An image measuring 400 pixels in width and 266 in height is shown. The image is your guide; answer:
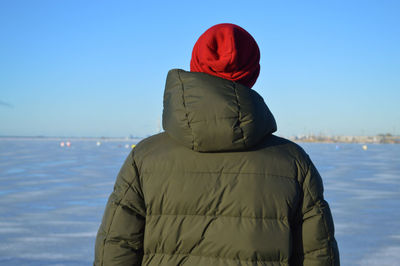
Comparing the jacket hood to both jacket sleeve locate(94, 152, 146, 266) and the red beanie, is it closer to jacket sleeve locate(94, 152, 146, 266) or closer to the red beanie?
the red beanie

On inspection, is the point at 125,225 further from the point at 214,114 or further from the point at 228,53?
the point at 228,53

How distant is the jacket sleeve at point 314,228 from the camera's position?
4.61 ft

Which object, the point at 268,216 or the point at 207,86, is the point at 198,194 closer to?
the point at 268,216

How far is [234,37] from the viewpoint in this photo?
139 cm

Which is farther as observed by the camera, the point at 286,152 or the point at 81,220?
the point at 81,220

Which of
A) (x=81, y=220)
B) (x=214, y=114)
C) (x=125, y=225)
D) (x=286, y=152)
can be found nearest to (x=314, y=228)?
(x=286, y=152)

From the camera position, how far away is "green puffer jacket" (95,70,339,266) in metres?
1.32

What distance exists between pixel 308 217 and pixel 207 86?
21.3 inches

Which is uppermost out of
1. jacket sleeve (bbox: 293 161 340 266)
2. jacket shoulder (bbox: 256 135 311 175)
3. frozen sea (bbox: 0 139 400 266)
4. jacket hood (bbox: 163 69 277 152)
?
jacket hood (bbox: 163 69 277 152)

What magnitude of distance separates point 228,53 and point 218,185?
421mm

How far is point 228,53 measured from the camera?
54.7 inches

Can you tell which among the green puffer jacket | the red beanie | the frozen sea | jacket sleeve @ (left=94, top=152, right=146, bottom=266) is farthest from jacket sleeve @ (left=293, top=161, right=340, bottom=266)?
the frozen sea

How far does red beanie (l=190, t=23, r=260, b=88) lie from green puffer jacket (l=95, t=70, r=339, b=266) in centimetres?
7

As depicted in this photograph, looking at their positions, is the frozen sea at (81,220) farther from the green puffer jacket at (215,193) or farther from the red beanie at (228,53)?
the red beanie at (228,53)
